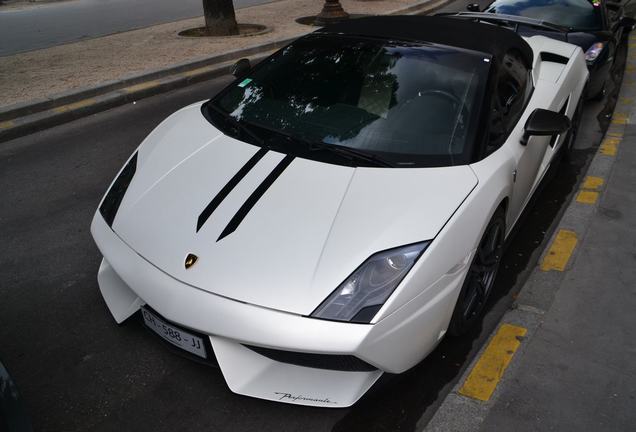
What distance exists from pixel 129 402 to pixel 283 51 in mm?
2437

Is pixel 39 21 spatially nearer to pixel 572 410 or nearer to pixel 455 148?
pixel 455 148

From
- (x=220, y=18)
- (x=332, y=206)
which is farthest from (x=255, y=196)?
(x=220, y=18)

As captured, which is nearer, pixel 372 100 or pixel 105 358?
pixel 105 358

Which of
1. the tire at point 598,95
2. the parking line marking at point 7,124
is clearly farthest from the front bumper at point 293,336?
the tire at point 598,95

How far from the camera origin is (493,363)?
9.30 feet

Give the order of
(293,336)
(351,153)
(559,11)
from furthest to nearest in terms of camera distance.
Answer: (559,11), (351,153), (293,336)

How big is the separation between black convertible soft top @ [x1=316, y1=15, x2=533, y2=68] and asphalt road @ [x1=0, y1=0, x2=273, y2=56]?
8188mm

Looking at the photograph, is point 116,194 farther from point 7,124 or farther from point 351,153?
point 7,124

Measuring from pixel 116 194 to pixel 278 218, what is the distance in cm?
103

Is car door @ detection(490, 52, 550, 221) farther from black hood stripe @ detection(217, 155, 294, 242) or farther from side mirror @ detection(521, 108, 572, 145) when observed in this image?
black hood stripe @ detection(217, 155, 294, 242)

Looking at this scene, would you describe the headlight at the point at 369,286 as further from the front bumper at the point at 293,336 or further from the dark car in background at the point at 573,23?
the dark car in background at the point at 573,23

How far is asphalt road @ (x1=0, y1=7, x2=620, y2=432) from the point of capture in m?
2.53

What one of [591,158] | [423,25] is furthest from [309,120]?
[591,158]

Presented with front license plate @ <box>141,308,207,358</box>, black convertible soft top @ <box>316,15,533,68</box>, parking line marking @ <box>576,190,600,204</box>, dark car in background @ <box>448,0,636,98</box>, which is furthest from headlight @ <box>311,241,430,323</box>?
dark car in background @ <box>448,0,636,98</box>
